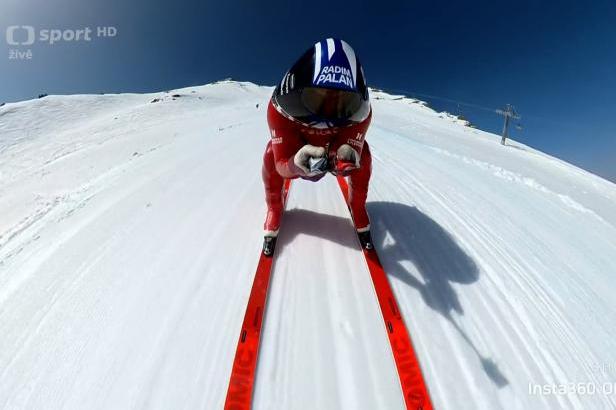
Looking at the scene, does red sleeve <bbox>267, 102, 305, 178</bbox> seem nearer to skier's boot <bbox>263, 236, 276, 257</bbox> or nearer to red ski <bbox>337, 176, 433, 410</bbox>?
skier's boot <bbox>263, 236, 276, 257</bbox>

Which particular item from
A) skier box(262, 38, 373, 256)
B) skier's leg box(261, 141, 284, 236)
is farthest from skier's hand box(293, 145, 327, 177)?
skier's leg box(261, 141, 284, 236)

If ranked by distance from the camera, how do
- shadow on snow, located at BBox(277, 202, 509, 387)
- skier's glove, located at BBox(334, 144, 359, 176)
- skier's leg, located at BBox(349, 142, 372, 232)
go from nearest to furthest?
skier's glove, located at BBox(334, 144, 359, 176), shadow on snow, located at BBox(277, 202, 509, 387), skier's leg, located at BBox(349, 142, 372, 232)

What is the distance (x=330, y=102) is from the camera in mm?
2219

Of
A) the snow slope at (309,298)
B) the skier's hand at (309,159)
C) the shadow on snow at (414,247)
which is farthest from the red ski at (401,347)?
the skier's hand at (309,159)

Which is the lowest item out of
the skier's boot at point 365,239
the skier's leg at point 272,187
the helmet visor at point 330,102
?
the skier's boot at point 365,239

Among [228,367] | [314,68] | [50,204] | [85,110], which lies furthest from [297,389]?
[85,110]

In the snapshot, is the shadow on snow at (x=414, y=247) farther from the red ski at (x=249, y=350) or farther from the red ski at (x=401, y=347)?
the red ski at (x=249, y=350)

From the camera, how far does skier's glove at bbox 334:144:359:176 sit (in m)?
1.84

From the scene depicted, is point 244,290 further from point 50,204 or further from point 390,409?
point 50,204

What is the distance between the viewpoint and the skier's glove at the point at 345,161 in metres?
1.84

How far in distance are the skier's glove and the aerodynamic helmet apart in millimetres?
482

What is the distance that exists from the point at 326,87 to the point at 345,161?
24.7 inches

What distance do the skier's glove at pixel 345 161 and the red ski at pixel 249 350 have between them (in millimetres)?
1007

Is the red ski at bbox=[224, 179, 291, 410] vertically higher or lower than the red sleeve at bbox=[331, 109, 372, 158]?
lower
